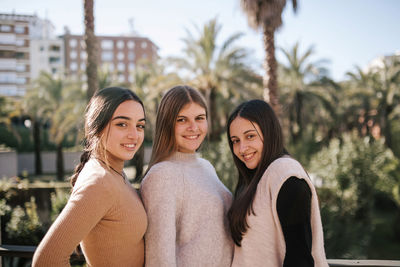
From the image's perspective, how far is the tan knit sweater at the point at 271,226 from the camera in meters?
1.76

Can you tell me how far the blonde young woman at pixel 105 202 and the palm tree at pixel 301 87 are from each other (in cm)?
1750

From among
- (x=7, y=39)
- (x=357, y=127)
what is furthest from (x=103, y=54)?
(x=357, y=127)

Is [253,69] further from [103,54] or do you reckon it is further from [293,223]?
[103,54]

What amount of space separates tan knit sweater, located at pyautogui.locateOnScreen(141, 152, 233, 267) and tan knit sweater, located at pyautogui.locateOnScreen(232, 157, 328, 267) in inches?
7.2

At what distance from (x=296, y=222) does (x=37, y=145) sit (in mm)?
28725

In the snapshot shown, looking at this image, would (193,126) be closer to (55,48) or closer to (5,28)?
(5,28)

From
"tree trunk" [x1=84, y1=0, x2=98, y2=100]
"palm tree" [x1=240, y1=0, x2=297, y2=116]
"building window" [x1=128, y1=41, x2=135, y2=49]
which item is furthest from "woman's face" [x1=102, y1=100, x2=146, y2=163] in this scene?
"building window" [x1=128, y1=41, x2=135, y2=49]

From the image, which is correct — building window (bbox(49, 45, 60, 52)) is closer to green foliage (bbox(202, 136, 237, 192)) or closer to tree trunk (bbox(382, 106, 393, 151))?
tree trunk (bbox(382, 106, 393, 151))

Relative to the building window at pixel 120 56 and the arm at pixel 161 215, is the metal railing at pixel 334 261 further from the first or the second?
the building window at pixel 120 56

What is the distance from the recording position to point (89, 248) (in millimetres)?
1702

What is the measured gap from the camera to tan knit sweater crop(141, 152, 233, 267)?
5.79ft

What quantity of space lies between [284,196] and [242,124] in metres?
0.56

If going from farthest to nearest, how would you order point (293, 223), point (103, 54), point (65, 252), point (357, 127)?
point (103, 54) < point (357, 127) < point (293, 223) < point (65, 252)

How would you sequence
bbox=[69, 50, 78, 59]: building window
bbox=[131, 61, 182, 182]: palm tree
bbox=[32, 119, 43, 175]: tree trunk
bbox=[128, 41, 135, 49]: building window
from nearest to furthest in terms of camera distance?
bbox=[131, 61, 182, 182]: palm tree → bbox=[32, 119, 43, 175]: tree trunk → bbox=[69, 50, 78, 59]: building window → bbox=[128, 41, 135, 49]: building window
